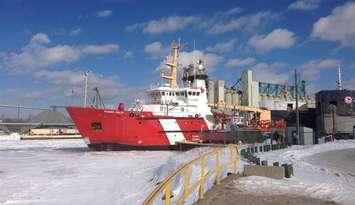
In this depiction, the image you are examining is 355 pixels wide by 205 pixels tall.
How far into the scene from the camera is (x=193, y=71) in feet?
136

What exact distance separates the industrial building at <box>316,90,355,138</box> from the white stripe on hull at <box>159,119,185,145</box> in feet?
49.1

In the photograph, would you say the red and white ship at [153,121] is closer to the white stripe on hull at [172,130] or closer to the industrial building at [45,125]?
the white stripe on hull at [172,130]

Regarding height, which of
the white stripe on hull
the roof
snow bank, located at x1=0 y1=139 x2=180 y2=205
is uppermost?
the roof

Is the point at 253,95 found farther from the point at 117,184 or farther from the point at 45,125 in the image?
the point at 117,184

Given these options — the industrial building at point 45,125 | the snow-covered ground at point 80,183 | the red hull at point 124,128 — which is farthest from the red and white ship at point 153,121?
the industrial building at point 45,125

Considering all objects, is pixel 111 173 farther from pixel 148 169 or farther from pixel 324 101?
pixel 324 101

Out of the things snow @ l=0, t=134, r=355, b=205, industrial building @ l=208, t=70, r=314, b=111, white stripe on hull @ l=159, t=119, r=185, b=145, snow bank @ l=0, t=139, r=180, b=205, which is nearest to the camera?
snow @ l=0, t=134, r=355, b=205

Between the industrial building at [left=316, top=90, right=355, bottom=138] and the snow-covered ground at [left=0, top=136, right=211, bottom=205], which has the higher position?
the industrial building at [left=316, top=90, right=355, bottom=138]

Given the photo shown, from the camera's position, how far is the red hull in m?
33.3

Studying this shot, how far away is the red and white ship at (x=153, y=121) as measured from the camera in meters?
33.3

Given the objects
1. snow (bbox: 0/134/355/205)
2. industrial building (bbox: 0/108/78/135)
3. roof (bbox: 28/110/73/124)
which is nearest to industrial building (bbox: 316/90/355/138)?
snow (bbox: 0/134/355/205)

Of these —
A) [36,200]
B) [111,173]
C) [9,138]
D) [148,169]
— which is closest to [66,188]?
[36,200]

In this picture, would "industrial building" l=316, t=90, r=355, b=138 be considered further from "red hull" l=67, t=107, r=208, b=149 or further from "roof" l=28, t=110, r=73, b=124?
"roof" l=28, t=110, r=73, b=124

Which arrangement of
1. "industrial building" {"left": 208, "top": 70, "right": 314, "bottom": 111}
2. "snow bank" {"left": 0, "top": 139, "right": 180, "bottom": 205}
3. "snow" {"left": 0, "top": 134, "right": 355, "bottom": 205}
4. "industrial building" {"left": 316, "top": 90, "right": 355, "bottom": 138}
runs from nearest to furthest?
"snow" {"left": 0, "top": 134, "right": 355, "bottom": 205}
"snow bank" {"left": 0, "top": 139, "right": 180, "bottom": 205}
"industrial building" {"left": 316, "top": 90, "right": 355, "bottom": 138}
"industrial building" {"left": 208, "top": 70, "right": 314, "bottom": 111}
